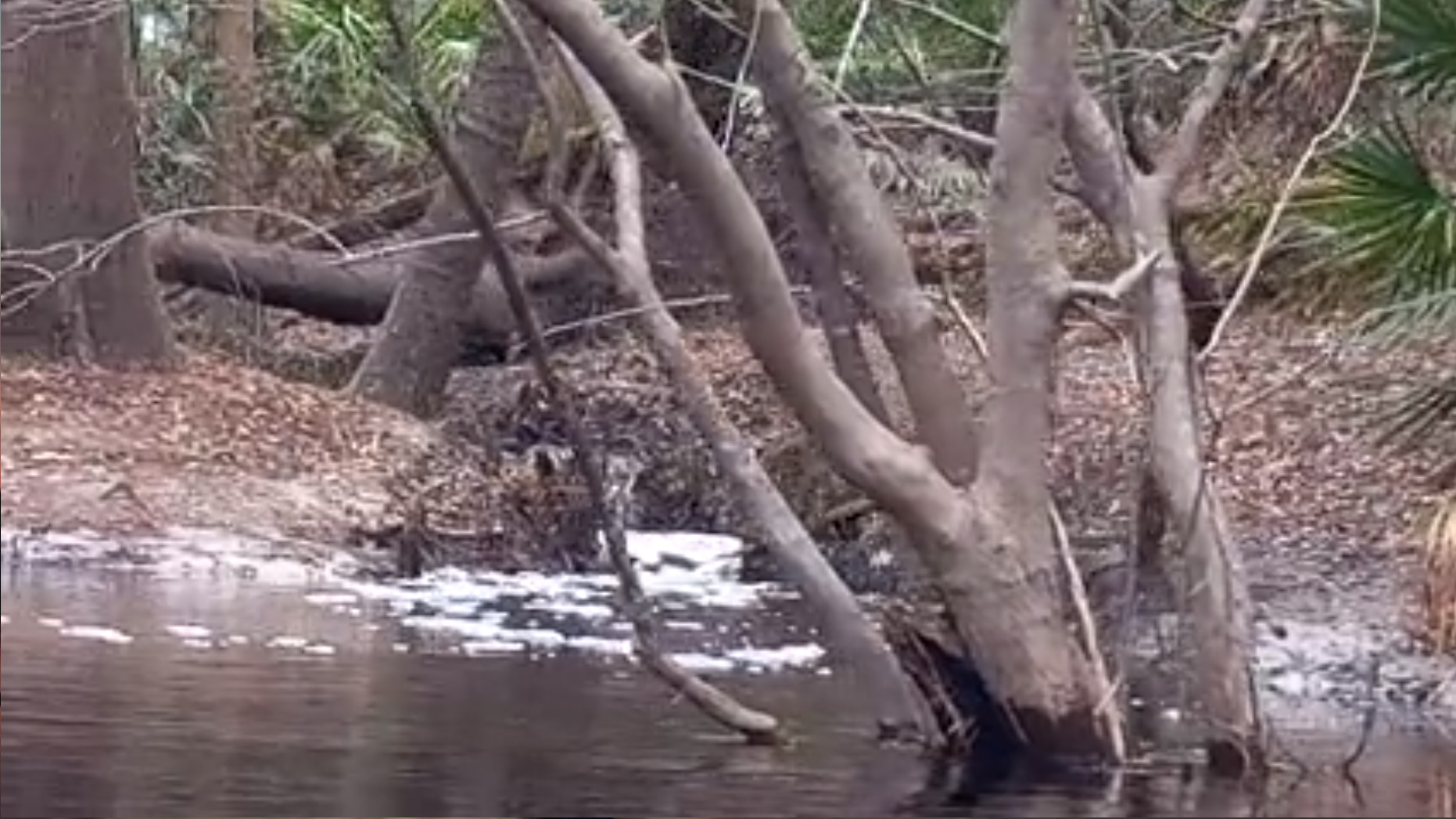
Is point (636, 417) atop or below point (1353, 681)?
atop

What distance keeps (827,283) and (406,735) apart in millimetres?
1848

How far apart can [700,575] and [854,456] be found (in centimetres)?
539

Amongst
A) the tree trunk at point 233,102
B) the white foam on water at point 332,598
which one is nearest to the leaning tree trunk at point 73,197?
the white foam on water at point 332,598

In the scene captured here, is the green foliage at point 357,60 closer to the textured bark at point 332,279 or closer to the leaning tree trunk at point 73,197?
the textured bark at point 332,279

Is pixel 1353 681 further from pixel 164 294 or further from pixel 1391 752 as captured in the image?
pixel 164 294

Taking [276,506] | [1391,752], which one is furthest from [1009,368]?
[276,506]

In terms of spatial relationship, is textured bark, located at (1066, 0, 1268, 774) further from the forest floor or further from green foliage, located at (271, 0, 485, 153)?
green foliage, located at (271, 0, 485, 153)

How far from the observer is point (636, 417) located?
51.1 feet

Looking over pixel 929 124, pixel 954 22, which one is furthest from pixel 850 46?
pixel 929 124

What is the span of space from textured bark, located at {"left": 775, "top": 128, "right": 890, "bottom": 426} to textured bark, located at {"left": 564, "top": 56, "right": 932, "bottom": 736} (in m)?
0.39

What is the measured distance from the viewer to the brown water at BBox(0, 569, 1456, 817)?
516 centimetres

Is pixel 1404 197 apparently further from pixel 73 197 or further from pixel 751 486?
pixel 73 197

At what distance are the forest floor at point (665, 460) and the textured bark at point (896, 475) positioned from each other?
0.68m

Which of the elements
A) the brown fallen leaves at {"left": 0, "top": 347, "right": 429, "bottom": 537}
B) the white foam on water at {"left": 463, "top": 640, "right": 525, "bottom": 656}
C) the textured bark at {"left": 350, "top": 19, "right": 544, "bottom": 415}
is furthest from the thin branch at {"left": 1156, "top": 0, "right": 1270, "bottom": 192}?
the textured bark at {"left": 350, "top": 19, "right": 544, "bottom": 415}
